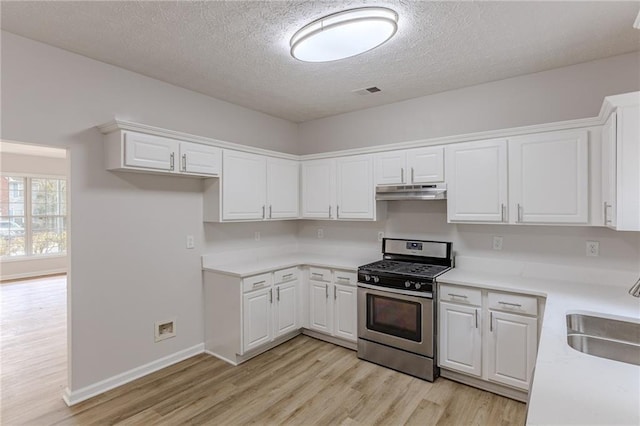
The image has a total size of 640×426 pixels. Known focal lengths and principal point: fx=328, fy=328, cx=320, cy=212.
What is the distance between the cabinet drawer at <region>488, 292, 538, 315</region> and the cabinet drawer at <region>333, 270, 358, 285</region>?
1.29m

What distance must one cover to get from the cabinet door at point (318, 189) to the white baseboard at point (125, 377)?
1958 millimetres

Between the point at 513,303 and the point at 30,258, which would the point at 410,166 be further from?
the point at 30,258

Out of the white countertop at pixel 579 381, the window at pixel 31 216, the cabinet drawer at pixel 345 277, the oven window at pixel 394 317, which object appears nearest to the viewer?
the white countertop at pixel 579 381

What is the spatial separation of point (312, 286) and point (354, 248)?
28.9 inches

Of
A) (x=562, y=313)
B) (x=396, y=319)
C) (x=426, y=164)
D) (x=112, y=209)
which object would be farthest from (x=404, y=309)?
(x=112, y=209)

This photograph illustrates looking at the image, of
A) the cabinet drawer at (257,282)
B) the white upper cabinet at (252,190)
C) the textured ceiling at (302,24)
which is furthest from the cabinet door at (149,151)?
the cabinet drawer at (257,282)

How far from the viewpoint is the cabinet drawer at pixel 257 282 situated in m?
3.20

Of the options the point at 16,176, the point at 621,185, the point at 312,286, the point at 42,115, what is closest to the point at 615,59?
the point at 621,185

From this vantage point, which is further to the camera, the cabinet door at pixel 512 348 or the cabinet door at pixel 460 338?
the cabinet door at pixel 460 338

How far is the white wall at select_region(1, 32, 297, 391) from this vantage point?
8.06 ft

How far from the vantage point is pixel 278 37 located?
2.36 m

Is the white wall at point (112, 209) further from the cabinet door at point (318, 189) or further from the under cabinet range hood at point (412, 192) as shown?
the under cabinet range hood at point (412, 192)

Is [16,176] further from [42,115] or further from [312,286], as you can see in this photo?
[312,286]

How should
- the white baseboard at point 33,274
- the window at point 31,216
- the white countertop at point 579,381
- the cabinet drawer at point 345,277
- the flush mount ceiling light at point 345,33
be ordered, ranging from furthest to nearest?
the window at point 31,216 < the white baseboard at point 33,274 < the cabinet drawer at point 345,277 < the flush mount ceiling light at point 345,33 < the white countertop at point 579,381
